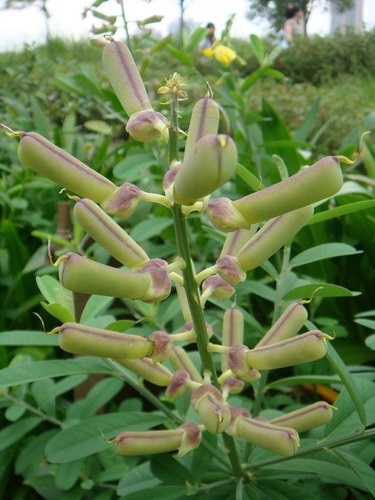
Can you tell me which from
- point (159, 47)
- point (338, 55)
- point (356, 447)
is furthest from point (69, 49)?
point (356, 447)

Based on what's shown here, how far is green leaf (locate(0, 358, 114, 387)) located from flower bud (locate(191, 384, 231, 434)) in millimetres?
144

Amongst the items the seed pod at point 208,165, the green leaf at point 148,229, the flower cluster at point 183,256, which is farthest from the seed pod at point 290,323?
the green leaf at point 148,229

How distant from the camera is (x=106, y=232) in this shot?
501 mm

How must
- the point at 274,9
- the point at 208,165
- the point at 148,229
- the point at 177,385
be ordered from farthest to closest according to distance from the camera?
the point at 274,9 → the point at 148,229 → the point at 177,385 → the point at 208,165

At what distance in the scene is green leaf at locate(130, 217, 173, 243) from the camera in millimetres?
1085

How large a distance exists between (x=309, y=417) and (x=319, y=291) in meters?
0.17

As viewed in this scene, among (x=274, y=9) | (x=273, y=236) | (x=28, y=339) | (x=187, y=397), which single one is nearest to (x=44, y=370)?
(x=28, y=339)

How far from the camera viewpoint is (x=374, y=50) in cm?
1103

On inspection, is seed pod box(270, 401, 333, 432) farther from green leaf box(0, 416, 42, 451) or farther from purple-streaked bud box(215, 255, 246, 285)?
green leaf box(0, 416, 42, 451)

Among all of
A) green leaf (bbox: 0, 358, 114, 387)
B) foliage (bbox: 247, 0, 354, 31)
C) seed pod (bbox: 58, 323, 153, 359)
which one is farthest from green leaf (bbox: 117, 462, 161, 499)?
foliage (bbox: 247, 0, 354, 31)

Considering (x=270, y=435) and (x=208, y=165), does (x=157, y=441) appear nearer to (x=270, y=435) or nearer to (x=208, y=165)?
(x=270, y=435)

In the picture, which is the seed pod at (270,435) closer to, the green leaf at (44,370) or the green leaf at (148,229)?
the green leaf at (44,370)

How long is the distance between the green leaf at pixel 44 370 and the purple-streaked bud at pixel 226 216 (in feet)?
0.84

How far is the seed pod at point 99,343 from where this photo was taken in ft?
→ 1.58
